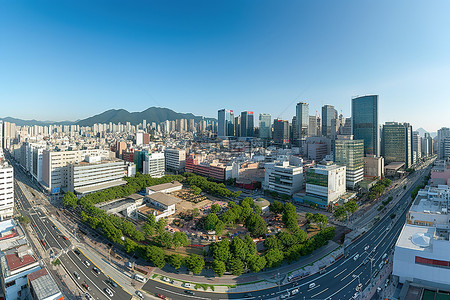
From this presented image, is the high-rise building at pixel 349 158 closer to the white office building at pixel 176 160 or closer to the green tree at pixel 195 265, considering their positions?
the green tree at pixel 195 265

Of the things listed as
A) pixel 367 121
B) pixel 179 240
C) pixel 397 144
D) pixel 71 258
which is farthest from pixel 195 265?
pixel 397 144

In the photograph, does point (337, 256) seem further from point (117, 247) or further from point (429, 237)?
point (117, 247)

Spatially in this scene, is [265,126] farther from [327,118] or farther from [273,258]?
[273,258]

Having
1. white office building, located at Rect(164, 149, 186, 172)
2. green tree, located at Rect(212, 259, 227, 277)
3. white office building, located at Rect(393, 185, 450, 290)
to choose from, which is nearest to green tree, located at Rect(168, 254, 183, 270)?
green tree, located at Rect(212, 259, 227, 277)

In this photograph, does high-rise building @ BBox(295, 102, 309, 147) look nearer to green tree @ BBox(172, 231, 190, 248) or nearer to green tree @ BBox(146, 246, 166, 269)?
green tree @ BBox(172, 231, 190, 248)

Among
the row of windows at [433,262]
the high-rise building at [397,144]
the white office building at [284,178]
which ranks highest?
the high-rise building at [397,144]

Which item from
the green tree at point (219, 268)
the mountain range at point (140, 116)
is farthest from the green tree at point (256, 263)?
the mountain range at point (140, 116)

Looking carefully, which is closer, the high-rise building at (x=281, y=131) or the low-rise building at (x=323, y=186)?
the low-rise building at (x=323, y=186)
